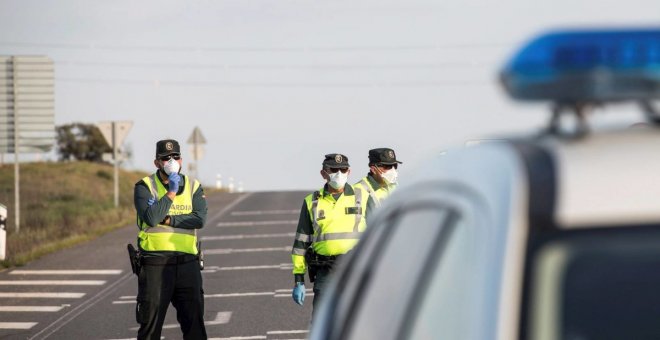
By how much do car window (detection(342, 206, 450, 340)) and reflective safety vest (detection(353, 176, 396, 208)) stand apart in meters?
7.75

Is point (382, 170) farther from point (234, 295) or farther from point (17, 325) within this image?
point (234, 295)

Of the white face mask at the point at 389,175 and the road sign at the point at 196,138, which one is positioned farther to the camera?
the road sign at the point at 196,138

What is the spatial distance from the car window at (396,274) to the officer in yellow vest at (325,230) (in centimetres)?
776

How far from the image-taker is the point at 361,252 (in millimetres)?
3916

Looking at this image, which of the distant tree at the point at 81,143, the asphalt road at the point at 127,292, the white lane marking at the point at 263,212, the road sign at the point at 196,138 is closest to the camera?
the asphalt road at the point at 127,292

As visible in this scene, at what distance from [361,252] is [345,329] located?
326 millimetres

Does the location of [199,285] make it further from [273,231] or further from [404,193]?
[273,231]

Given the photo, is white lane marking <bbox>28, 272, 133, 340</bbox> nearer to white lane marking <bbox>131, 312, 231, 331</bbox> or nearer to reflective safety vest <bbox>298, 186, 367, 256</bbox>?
white lane marking <bbox>131, 312, 231, 331</bbox>

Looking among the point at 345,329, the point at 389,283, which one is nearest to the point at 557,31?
the point at 389,283

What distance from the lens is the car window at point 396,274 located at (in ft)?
10.1

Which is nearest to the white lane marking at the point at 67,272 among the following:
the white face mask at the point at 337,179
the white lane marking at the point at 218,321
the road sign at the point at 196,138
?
the white lane marking at the point at 218,321

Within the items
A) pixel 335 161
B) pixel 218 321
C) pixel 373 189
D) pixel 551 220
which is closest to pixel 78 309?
pixel 218 321

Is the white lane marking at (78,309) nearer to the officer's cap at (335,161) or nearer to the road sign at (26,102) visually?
the officer's cap at (335,161)

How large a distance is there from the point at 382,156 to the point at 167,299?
3116 millimetres
